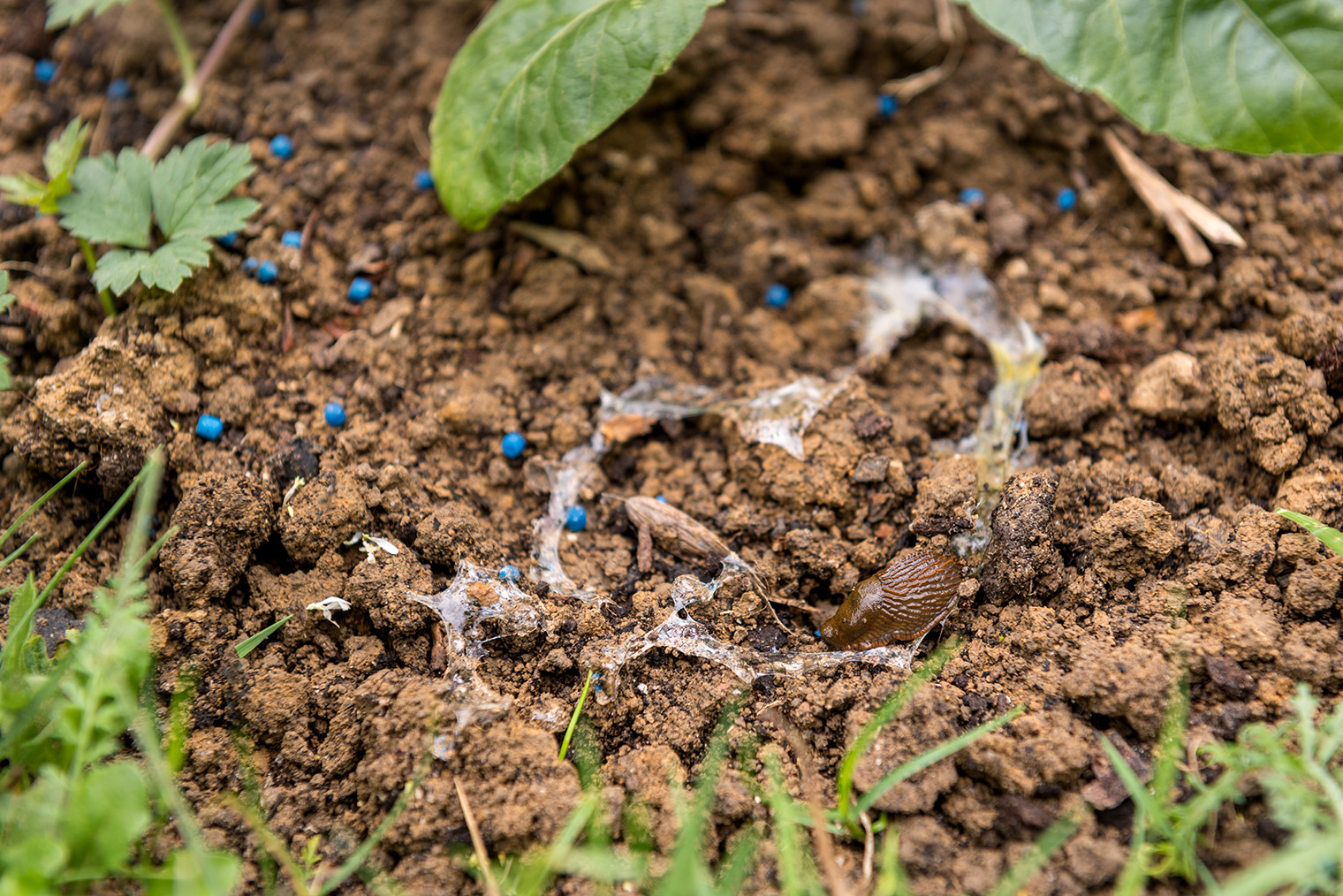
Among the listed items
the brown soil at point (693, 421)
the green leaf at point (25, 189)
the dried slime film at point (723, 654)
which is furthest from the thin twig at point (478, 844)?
the green leaf at point (25, 189)

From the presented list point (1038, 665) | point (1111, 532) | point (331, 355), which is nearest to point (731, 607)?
point (1038, 665)

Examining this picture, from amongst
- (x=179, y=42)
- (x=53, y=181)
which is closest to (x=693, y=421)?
(x=53, y=181)

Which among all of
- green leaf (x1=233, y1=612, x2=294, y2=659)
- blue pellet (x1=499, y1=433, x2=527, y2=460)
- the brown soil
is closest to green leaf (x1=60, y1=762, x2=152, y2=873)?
the brown soil

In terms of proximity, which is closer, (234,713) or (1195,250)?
(234,713)

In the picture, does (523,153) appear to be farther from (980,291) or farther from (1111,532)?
(1111,532)

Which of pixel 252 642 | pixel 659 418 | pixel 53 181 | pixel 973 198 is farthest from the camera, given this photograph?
pixel 973 198

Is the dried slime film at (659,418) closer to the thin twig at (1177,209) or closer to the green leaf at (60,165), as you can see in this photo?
the thin twig at (1177,209)

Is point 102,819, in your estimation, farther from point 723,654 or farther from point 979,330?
point 979,330
